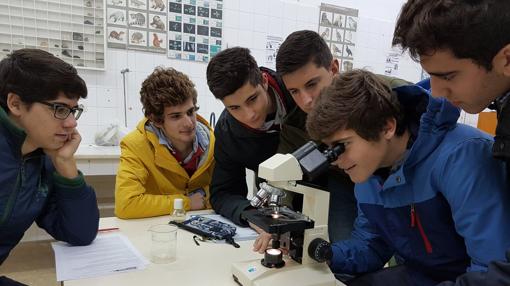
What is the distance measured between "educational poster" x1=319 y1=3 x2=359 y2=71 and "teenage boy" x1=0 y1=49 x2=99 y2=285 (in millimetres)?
2891

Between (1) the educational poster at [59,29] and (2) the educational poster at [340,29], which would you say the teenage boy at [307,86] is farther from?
(2) the educational poster at [340,29]

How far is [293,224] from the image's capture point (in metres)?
1.02

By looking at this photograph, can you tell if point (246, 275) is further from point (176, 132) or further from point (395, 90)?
point (176, 132)

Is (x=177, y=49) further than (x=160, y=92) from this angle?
Yes

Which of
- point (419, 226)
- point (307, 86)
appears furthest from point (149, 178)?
point (419, 226)

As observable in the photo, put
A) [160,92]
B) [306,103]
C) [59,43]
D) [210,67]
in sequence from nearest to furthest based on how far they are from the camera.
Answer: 1. [306,103]
2. [210,67]
3. [160,92]
4. [59,43]

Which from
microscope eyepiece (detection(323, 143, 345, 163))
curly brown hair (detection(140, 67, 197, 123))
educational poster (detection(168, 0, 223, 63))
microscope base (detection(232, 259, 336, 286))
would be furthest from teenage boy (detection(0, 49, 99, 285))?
educational poster (detection(168, 0, 223, 63))

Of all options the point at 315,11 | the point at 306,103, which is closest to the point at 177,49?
the point at 315,11

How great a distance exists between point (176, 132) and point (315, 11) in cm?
243

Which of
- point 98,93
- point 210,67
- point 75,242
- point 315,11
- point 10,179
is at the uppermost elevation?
point 315,11

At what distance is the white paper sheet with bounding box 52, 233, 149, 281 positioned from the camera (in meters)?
1.05

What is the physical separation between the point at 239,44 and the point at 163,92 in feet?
5.92

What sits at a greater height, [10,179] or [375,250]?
[10,179]

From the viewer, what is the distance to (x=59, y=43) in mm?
2773
